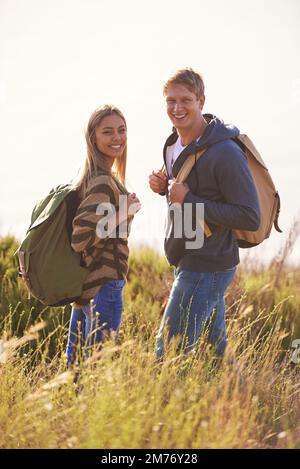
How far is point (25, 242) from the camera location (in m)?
4.41

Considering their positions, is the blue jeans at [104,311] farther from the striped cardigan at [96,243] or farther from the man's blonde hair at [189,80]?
the man's blonde hair at [189,80]

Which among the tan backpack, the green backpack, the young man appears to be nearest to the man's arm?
the young man

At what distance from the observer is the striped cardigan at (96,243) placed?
423cm

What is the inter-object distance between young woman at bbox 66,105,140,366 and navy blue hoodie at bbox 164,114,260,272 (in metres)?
0.33

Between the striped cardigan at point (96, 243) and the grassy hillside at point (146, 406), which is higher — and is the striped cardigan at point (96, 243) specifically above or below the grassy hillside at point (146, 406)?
above

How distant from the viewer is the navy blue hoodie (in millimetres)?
4152

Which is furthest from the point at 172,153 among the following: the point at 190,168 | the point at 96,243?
the point at 96,243

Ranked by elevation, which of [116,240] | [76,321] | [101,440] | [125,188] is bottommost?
→ [101,440]

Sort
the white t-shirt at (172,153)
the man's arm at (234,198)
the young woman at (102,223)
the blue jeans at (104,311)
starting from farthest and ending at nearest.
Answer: the white t-shirt at (172,153), the blue jeans at (104,311), the young woman at (102,223), the man's arm at (234,198)

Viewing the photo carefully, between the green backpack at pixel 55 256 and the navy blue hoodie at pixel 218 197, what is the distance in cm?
60

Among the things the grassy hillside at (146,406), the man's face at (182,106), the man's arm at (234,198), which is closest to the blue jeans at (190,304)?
the grassy hillside at (146,406)
